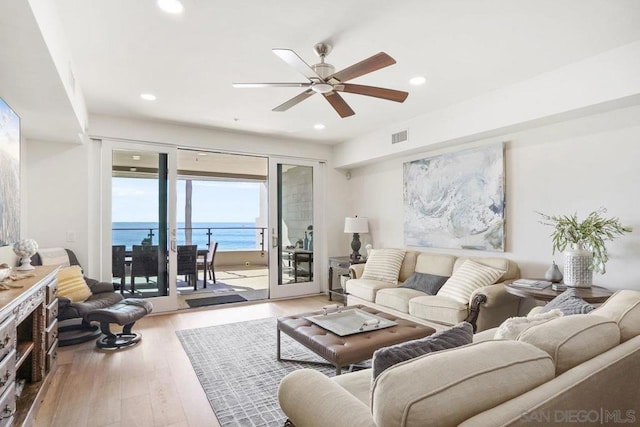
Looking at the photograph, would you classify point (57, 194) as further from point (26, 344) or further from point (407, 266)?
point (407, 266)

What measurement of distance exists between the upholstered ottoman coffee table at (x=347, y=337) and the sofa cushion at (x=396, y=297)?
0.74m

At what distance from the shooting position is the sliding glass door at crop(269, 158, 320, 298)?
569 cm

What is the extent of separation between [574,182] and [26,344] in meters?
4.70

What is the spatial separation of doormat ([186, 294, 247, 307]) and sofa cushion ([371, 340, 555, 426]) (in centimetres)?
488

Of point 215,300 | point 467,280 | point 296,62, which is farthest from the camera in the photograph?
point 215,300

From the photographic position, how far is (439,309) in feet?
11.1

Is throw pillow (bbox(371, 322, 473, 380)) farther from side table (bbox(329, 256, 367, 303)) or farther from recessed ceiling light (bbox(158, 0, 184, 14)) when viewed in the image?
side table (bbox(329, 256, 367, 303))

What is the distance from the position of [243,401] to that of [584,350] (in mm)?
2097

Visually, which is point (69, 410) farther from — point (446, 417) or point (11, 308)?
point (446, 417)

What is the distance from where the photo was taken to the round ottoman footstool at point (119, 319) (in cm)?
327

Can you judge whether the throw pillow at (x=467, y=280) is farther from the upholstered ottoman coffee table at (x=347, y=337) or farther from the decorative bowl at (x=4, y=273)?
the decorative bowl at (x=4, y=273)

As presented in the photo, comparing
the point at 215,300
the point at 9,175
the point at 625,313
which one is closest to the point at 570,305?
the point at 625,313

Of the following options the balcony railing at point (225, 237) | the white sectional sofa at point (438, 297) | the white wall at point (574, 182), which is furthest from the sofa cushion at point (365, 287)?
the balcony railing at point (225, 237)

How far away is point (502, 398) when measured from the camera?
96 cm
